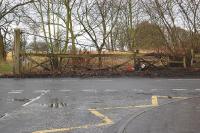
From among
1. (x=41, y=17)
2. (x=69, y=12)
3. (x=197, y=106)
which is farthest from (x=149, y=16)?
(x=197, y=106)

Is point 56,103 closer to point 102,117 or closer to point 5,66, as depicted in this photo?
point 102,117

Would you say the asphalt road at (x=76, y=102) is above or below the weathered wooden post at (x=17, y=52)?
below

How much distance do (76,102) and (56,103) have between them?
1.83 feet

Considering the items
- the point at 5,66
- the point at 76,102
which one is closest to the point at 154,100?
the point at 76,102

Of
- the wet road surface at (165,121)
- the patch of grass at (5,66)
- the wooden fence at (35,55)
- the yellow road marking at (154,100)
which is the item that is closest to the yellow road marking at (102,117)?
the wet road surface at (165,121)

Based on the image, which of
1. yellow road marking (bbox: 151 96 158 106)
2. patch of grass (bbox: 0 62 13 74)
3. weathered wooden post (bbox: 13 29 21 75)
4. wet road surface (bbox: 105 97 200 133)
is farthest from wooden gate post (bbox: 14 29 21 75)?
wet road surface (bbox: 105 97 200 133)

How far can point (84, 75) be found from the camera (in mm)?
23047

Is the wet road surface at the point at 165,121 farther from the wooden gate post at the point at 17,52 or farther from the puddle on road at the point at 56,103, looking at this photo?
the wooden gate post at the point at 17,52

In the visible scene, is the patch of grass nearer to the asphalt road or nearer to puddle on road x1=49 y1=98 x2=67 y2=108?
the asphalt road

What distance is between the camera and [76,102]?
13523mm

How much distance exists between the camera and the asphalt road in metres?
9.99

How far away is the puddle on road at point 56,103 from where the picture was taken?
12781 mm

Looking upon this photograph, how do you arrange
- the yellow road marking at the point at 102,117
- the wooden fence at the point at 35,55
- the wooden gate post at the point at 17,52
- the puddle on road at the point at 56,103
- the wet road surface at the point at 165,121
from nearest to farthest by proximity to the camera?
1. the wet road surface at the point at 165,121
2. the yellow road marking at the point at 102,117
3. the puddle on road at the point at 56,103
4. the wooden gate post at the point at 17,52
5. the wooden fence at the point at 35,55

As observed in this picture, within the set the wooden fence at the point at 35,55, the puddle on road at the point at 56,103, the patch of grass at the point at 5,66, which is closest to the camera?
the puddle on road at the point at 56,103
